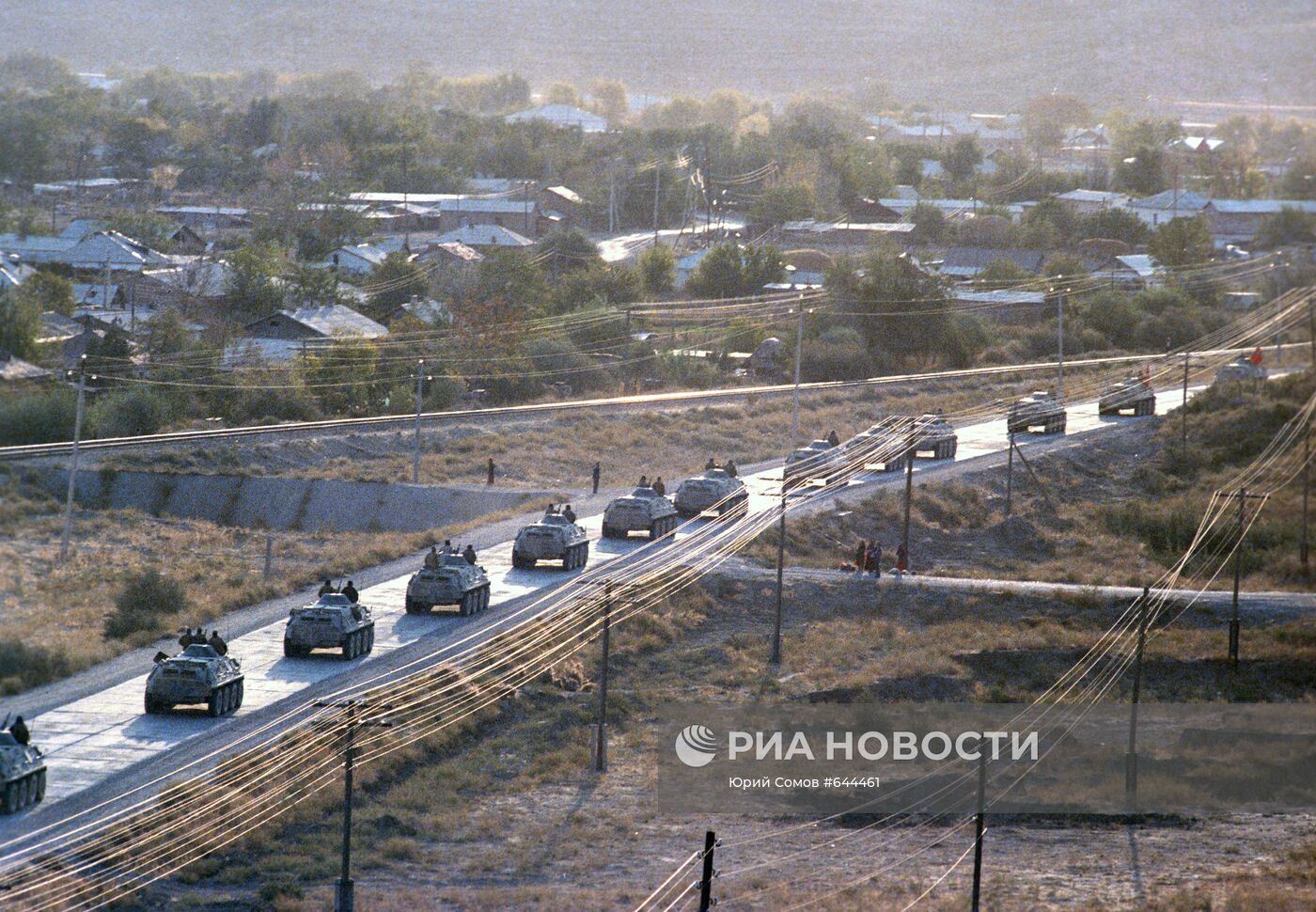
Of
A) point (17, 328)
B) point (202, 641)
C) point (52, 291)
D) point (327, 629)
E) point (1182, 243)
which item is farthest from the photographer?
point (1182, 243)

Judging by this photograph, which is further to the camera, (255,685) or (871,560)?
(871,560)

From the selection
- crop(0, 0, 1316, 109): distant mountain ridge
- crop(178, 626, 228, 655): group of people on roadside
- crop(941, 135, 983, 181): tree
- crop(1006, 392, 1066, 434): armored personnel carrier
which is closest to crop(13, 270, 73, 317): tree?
crop(0, 0, 1316, 109): distant mountain ridge

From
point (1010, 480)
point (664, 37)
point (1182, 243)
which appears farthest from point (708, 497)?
point (1182, 243)

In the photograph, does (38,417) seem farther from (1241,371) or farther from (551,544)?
(1241,371)

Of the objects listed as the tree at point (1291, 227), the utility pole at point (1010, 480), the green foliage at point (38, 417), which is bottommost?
the utility pole at point (1010, 480)

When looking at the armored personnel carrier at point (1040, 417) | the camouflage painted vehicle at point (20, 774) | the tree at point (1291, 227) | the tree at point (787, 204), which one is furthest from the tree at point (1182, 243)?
the camouflage painted vehicle at point (20, 774)

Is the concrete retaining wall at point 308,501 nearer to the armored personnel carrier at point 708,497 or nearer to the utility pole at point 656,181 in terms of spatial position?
the armored personnel carrier at point 708,497

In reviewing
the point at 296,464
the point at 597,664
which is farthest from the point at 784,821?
the point at 296,464
